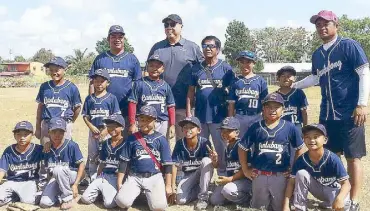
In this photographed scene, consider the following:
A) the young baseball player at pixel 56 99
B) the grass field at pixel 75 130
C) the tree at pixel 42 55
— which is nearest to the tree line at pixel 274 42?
the tree at pixel 42 55

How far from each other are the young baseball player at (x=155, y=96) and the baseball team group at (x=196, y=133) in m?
0.01

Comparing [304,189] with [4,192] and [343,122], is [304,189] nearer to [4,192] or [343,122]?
[343,122]

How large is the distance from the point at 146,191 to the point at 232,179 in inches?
Answer: 44.7

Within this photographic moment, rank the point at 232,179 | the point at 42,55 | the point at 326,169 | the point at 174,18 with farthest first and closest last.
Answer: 1. the point at 42,55
2. the point at 174,18
3. the point at 232,179
4. the point at 326,169

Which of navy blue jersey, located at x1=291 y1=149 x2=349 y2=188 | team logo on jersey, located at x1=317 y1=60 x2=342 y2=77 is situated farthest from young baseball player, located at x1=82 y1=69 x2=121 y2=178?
team logo on jersey, located at x1=317 y1=60 x2=342 y2=77

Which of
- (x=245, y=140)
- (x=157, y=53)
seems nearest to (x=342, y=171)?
(x=245, y=140)

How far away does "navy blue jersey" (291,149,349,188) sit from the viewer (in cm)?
525

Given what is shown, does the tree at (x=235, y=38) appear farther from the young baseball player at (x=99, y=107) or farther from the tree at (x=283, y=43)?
A: the young baseball player at (x=99, y=107)

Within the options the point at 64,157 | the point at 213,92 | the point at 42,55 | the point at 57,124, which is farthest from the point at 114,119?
the point at 42,55

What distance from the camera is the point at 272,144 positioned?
5652 millimetres

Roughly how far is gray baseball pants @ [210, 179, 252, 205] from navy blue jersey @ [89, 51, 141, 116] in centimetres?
193

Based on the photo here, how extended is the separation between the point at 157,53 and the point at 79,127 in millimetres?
7358

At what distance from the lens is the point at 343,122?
5469 mm

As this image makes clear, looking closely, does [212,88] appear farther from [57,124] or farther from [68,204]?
[68,204]
